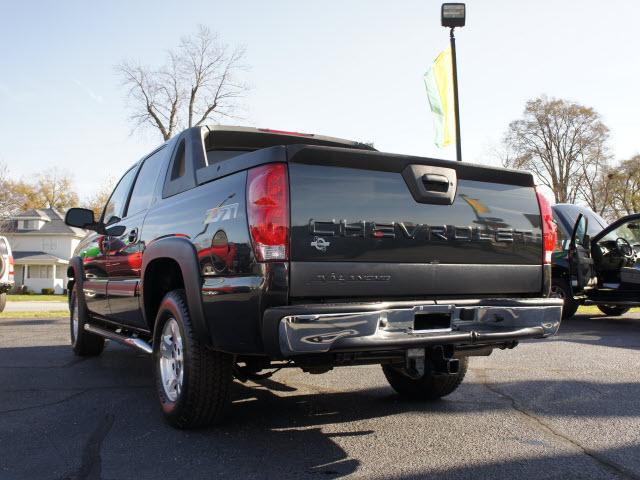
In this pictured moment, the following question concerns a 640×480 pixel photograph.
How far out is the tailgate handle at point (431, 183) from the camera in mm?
3484

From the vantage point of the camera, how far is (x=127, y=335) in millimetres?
5312

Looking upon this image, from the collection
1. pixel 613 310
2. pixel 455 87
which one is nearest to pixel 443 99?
pixel 455 87

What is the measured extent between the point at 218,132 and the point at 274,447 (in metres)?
2.37

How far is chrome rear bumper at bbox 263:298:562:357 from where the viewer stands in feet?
9.76

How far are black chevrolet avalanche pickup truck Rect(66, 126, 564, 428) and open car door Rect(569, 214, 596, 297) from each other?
681 centimetres

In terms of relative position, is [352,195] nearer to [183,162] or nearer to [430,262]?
[430,262]

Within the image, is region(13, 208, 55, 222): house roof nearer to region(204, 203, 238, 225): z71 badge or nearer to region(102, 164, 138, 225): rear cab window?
region(102, 164, 138, 225): rear cab window

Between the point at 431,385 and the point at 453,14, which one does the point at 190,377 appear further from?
the point at 453,14

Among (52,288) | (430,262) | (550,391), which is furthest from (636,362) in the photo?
(52,288)

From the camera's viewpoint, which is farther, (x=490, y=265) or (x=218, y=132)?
(x=218, y=132)

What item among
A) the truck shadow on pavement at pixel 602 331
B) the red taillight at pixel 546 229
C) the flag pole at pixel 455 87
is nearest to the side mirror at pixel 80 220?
the red taillight at pixel 546 229

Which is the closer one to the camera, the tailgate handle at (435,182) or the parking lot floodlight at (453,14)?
the tailgate handle at (435,182)

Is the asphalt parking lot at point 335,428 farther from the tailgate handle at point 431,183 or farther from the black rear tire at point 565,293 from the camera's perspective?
the black rear tire at point 565,293

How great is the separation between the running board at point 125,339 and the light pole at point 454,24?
877 centimetres
